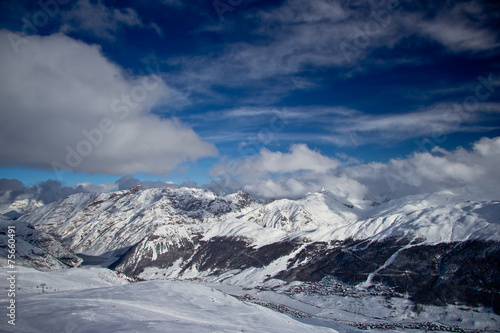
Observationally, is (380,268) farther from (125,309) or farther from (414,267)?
(125,309)

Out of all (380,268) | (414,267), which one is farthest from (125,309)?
(414,267)

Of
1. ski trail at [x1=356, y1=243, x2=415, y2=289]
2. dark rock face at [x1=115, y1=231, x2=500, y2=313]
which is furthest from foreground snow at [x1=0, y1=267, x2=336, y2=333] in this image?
dark rock face at [x1=115, y1=231, x2=500, y2=313]

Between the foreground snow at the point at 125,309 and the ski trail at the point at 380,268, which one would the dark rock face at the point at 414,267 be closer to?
the ski trail at the point at 380,268

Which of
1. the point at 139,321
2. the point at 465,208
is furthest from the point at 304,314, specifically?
the point at 465,208

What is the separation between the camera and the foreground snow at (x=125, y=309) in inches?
1281

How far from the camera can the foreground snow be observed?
32.5 m

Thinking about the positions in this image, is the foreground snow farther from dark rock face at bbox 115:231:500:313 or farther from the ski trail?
dark rock face at bbox 115:231:500:313

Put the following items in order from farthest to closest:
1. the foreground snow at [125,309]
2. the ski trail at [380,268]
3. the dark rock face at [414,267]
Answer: the ski trail at [380,268] → the dark rock face at [414,267] → the foreground snow at [125,309]

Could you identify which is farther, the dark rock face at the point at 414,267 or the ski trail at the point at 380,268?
the ski trail at the point at 380,268

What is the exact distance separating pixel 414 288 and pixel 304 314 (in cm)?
5365

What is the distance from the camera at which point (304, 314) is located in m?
108

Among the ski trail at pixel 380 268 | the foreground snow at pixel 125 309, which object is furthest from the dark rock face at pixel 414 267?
the foreground snow at pixel 125 309

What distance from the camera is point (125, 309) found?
42.9m

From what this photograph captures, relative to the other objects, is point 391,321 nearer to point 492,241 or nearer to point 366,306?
point 366,306
